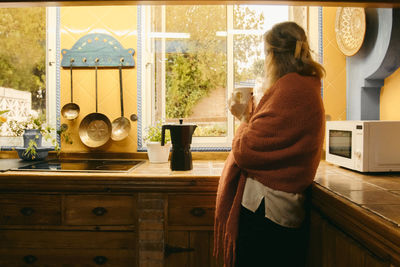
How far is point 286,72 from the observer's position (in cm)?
114

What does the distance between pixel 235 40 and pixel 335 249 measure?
172cm

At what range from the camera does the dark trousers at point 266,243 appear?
113cm

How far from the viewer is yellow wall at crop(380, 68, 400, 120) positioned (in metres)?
1.82

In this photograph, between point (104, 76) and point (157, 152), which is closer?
point (157, 152)

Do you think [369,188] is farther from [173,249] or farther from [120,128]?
[120,128]

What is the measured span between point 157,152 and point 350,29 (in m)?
1.50

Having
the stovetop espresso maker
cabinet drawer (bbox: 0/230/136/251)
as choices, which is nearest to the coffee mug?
the stovetop espresso maker

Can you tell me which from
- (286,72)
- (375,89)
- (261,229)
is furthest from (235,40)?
(261,229)

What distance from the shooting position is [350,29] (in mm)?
1951

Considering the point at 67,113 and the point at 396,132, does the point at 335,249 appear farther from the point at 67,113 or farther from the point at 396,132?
the point at 67,113

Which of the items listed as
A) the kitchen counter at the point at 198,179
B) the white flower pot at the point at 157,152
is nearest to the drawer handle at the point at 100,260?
the kitchen counter at the point at 198,179

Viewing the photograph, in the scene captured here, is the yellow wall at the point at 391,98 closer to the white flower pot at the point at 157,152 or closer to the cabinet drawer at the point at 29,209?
the white flower pot at the point at 157,152

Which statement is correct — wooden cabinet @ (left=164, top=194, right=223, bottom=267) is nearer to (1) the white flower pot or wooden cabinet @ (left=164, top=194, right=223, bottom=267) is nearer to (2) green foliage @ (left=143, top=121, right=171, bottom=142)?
(1) the white flower pot

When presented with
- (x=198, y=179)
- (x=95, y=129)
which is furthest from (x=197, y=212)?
(x=95, y=129)
